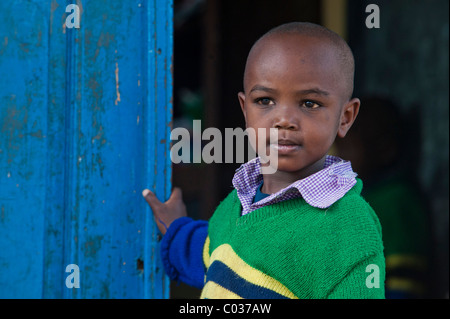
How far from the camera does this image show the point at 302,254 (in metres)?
1.16

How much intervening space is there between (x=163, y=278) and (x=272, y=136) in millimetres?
603

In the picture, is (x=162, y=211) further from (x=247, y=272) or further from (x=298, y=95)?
(x=298, y=95)

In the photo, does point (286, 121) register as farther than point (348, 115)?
No

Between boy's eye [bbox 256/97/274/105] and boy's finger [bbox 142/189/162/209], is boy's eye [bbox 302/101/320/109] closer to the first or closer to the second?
boy's eye [bbox 256/97/274/105]

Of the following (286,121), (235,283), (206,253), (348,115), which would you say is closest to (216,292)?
(235,283)

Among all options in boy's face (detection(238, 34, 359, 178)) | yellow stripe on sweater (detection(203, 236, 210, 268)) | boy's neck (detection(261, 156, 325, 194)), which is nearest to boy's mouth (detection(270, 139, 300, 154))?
boy's face (detection(238, 34, 359, 178))

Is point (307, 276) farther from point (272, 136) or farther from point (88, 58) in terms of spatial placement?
point (88, 58)

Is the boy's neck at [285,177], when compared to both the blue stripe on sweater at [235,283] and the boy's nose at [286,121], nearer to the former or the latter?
the boy's nose at [286,121]

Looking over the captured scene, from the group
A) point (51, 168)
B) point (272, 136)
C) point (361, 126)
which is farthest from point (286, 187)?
point (361, 126)

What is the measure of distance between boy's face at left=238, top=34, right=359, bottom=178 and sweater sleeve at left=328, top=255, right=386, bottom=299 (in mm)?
288

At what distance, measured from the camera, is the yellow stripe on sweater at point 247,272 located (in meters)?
1.19

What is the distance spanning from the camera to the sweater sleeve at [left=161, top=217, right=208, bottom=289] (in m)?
1.52

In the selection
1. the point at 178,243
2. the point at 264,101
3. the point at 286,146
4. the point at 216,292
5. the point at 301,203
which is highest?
the point at 264,101

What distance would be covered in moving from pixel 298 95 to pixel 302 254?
37 cm
